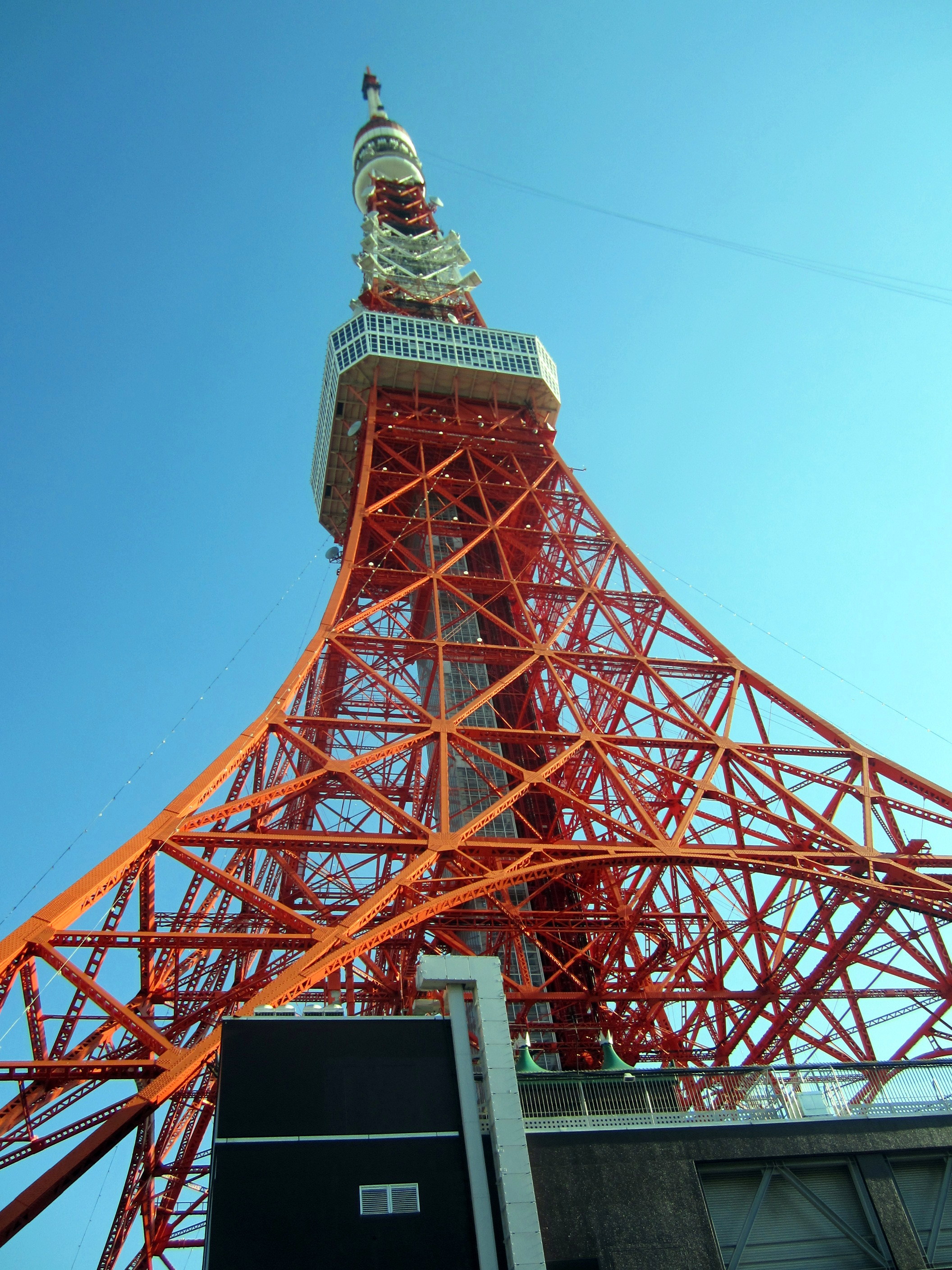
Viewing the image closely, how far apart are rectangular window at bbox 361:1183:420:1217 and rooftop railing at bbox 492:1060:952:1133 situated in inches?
69.3

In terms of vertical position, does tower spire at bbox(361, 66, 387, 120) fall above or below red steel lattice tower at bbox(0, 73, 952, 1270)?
above

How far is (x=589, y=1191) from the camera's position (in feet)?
37.3

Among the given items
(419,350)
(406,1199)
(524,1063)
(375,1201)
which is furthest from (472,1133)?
(419,350)

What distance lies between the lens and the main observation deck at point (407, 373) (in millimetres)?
31219

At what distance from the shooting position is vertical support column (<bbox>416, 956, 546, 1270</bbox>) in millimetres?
10461

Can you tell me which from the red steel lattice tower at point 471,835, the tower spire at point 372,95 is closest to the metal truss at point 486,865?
the red steel lattice tower at point 471,835

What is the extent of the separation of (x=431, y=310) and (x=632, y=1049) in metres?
27.0

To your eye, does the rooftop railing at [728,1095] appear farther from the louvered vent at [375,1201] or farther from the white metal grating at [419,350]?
the white metal grating at [419,350]

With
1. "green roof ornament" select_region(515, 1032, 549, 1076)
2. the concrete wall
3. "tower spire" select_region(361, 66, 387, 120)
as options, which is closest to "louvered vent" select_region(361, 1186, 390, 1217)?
the concrete wall

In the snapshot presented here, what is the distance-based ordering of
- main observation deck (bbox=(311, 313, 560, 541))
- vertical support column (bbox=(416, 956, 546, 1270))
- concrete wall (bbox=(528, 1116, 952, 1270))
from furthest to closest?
1. main observation deck (bbox=(311, 313, 560, 541))
2. concrete wall (bbox=(528, 1116, 952, 1270))
3. vertical support column (bbox=(416, 956, 546, 1270))

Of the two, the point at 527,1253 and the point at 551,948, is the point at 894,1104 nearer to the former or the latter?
the point at 527,1253

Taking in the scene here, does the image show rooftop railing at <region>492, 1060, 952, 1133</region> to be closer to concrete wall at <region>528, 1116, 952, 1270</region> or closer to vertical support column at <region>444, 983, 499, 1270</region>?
concrete wall at <region>528, 1116, 952, 1270</region>

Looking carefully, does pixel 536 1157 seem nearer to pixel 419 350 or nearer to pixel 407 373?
pixel 407 373

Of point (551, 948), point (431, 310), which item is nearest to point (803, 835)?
point (551, 948)
